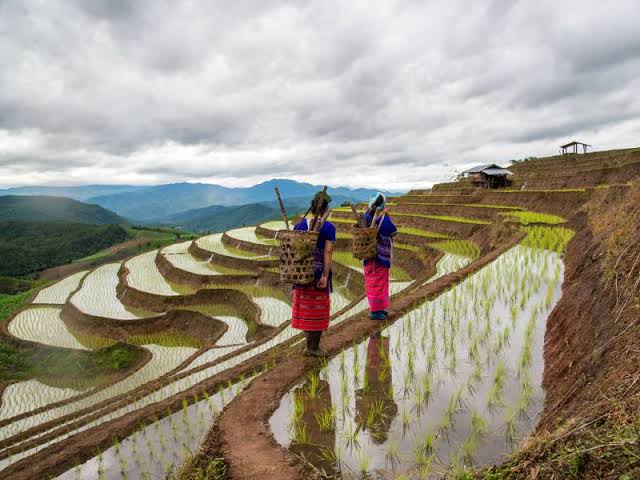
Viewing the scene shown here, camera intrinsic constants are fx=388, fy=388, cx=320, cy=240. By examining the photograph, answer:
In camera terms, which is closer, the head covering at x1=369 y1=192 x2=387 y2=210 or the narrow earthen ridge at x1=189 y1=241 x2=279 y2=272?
the head covering at x1=369 y1=192 x2=387 y2=210

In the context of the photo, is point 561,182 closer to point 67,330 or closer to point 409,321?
point 409,321

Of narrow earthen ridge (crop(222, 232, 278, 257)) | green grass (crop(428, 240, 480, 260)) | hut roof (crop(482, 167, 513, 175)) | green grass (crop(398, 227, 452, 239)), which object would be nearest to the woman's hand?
green grass (crop(428, 240, 480, 260))

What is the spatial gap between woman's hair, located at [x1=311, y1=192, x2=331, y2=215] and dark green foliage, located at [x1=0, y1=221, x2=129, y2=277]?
6561 cm

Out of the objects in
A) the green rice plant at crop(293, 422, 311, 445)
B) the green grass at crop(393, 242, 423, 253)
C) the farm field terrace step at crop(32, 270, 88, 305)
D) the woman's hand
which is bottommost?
the farm field terrace step at crop(32, 270, 88, 305)

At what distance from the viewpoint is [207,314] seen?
550 inches

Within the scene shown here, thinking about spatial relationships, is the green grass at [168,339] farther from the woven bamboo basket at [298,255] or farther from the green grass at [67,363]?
the woven bamboo basket at [298,255]

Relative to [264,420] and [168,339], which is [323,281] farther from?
[168,339]

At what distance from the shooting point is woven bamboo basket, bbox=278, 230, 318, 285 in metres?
4.30

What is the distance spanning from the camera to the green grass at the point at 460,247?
1221 centimetres

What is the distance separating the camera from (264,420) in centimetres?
344

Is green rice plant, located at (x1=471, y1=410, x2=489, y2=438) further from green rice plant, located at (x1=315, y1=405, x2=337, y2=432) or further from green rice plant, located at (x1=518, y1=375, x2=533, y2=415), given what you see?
green rice plant, located at (x1=315, y1=405, x2=337, y2=432)

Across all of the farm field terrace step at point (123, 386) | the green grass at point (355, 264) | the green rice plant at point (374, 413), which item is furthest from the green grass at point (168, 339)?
the green rice plant at point (374, 413)

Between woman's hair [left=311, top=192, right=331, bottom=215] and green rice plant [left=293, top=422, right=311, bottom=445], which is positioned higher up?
woman's hair [left=311, top=192, right=331, bottom=215]

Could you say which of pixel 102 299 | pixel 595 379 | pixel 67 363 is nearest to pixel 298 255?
pixel 595 379
